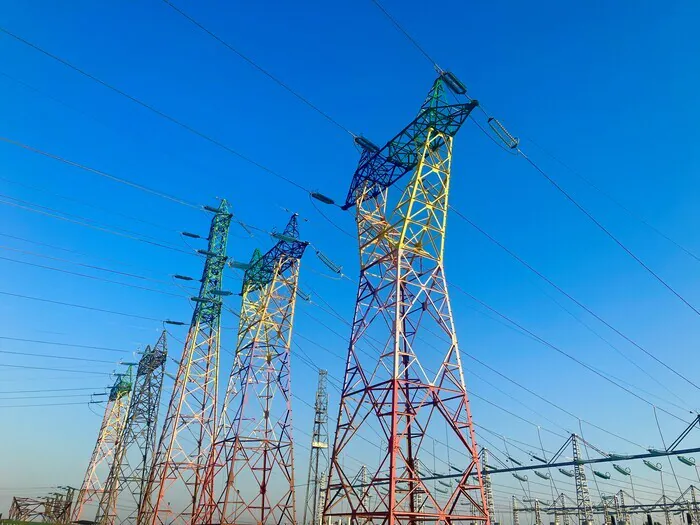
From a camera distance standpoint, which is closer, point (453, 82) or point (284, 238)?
point (453, 82)

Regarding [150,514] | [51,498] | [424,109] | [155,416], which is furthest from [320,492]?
[424,109]

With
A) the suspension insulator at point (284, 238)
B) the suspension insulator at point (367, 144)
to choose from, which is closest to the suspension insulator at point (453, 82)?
the suspension insulator at point (367, 144)

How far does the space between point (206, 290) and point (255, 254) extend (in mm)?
4602

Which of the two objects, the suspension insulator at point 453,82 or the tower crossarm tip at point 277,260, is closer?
the suspension insulator at point 453,82

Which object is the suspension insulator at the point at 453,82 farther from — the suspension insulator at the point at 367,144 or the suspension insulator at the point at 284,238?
the suspension insulator at the point at 284,238

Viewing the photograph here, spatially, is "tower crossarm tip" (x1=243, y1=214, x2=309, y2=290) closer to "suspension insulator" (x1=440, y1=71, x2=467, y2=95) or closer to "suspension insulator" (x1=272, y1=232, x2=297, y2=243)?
"suspension insulator" (x1=272, y1=232, x2=297, y2=243)

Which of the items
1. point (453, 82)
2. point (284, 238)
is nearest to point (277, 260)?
point (284, 238)

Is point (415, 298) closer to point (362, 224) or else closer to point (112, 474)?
point (362, 224)

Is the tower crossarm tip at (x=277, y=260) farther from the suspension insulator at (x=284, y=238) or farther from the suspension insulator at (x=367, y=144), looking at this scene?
the suspension insulator at (x=367, y=144)

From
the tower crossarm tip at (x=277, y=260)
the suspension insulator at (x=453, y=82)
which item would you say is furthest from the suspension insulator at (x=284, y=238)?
the suspension insulator at (x=453, y=82)

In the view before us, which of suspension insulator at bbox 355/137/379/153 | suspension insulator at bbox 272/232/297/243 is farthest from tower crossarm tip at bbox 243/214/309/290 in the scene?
suspension insulator at bbox 355/137/379/153

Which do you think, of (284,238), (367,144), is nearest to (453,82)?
(367,144)

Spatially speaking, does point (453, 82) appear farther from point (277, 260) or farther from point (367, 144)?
point (277, 260)

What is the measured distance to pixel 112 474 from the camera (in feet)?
147
